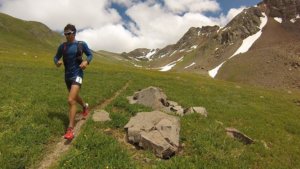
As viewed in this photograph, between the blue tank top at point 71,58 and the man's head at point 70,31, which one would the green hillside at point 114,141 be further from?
the man's head at point 70,31

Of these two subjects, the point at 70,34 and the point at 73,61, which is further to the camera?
the point at 73,61

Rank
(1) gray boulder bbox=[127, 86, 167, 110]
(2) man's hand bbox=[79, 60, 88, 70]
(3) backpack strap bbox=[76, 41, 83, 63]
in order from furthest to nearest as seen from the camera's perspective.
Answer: (1) gray boulder bbox=[127, 86, 167, 110] → (3) backpack strap bbox=[76, 41, 83, 63] → (2) man's hand bbox=[79, 60, 88, 70]

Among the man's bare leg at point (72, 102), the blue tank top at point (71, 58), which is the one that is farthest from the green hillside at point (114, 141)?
the blue tank top at point (71, 58)

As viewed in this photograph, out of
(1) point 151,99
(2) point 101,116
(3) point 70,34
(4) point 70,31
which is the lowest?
(2) point 101,116

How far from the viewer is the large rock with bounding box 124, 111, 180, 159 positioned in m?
13.0

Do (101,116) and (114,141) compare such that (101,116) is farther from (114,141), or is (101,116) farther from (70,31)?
(70,31)

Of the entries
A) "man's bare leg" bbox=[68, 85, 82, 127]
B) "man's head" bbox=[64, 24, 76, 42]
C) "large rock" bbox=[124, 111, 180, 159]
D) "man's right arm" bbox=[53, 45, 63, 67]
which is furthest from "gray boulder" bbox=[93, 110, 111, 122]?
"man's head" bbox=[64, 24, 76, 42]

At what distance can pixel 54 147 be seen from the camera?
43.8 ft

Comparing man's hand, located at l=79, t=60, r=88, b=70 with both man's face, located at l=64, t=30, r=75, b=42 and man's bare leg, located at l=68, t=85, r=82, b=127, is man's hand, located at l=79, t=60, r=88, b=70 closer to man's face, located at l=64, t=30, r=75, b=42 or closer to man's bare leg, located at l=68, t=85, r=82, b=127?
man's bare leg, located at l=68, t=85, r=82, b=127

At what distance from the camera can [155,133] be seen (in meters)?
13.7

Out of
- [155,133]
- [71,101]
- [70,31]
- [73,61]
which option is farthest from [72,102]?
[155,133]

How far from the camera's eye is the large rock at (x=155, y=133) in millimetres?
12976

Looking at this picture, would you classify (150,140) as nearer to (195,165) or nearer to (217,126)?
(195,165)

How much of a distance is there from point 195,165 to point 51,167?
17.2 ft
